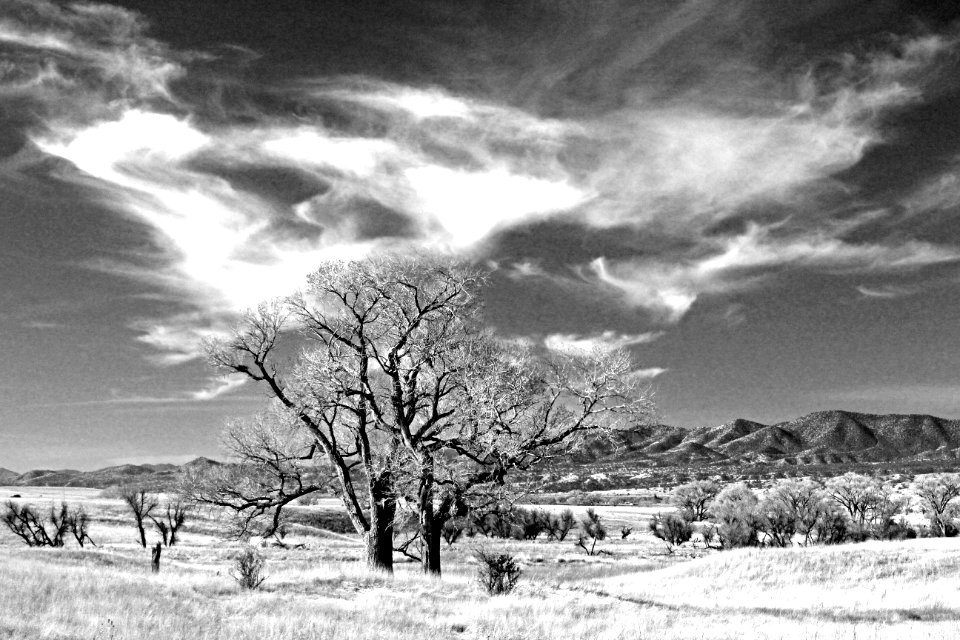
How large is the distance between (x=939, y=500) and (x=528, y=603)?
62.9 m

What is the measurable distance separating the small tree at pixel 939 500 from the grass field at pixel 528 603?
2507 cm

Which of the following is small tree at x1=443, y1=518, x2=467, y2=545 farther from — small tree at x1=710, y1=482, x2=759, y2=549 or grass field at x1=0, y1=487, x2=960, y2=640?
grass field at x1=0, y1=487, x2=960, y2=640

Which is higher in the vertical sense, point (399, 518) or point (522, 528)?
point (399, 518)

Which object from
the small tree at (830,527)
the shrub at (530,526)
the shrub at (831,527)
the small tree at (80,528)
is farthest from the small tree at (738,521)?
the small tree at (80,528)

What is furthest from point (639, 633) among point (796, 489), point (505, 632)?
point (796, 489)

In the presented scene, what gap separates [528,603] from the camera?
55.0ft

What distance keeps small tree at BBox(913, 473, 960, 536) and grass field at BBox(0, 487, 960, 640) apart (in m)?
25.1

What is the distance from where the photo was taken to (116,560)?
32.5 m

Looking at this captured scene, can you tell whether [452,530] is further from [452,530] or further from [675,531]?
[675,531]

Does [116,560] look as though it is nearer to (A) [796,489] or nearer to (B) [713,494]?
(A) [796,489]

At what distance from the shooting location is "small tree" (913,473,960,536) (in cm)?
5253

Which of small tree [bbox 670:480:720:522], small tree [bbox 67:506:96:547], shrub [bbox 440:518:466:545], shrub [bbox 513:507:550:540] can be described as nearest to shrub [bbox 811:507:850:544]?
small tree [bbox 670:480:720:522]

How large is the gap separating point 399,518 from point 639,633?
842 centimetres

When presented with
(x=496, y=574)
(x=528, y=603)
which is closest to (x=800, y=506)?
(x=496, y=574)
